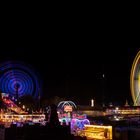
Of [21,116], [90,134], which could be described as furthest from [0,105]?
[90,134]

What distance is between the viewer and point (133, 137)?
23.5 metres

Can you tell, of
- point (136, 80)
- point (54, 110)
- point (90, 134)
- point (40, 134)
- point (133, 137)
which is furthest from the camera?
point (136, 80)

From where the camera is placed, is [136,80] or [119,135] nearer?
[119,135]

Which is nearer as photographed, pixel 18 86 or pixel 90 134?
pixel 90 134

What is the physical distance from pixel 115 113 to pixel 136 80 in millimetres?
12254

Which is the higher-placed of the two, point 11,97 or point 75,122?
point 11,97

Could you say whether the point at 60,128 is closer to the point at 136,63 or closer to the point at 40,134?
the point at 40,134

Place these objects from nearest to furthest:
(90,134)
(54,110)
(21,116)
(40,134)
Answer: (40,134) → (54,110) → (90,134) → (21,116)

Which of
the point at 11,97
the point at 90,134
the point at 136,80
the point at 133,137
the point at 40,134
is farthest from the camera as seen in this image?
the point at 11,97

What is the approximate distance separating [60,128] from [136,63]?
901 inches

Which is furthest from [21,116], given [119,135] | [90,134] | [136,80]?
[119,135]

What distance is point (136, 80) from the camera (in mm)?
39312

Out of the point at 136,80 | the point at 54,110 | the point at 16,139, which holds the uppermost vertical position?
the point at 136,80

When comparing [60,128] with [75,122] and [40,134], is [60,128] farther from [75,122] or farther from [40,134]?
[75,122]
